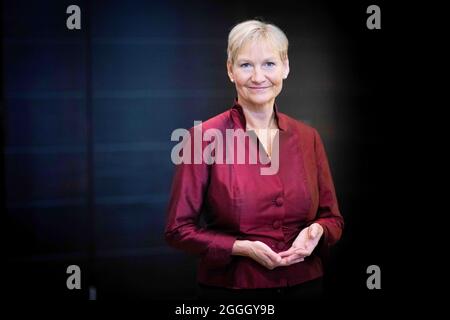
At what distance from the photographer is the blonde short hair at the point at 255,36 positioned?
5.87 ft

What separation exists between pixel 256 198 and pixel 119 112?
43 centimetres

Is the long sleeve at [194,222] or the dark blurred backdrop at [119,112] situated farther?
the dark blurred backdrop at [119,112]

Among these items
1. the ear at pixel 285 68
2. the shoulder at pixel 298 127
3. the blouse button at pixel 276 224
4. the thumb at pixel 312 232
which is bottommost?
the thumb at pixel 312 232

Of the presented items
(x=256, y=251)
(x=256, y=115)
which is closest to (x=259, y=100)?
(x=256, y=115)

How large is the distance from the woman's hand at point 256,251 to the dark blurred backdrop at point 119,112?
226 millimetres

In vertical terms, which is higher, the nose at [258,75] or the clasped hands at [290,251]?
the nose at [258,75]

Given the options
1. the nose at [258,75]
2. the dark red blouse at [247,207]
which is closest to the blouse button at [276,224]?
the dark red blouse at [247,207]

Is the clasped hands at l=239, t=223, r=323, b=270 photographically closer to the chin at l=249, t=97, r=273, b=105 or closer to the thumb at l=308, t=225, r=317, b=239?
the thumb at l=308, t=225, r=317, b=239

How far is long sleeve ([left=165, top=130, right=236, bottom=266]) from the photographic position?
177 centimetres

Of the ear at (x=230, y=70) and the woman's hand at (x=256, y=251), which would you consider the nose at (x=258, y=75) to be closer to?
the ear at (x=230, y=70)

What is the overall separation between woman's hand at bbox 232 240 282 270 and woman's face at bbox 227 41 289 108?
1.11 ft

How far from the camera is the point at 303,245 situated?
5.99ft

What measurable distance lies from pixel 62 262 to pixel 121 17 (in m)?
0.65

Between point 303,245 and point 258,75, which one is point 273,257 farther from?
point 258,75
